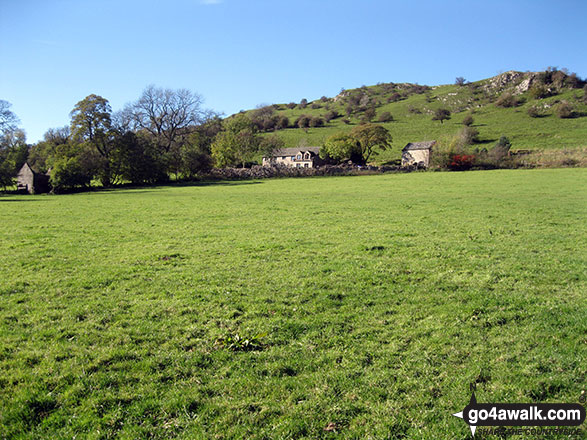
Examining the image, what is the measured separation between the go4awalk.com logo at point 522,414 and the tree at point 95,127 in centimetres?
6167

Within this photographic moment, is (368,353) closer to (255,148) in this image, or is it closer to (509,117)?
(255,148)

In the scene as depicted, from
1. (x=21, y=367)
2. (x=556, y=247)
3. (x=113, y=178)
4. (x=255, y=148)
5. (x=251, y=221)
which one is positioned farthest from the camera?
(x=255, y=148)

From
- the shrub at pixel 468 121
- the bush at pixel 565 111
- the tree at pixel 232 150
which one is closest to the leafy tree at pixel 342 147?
the tree at pixel 232 150

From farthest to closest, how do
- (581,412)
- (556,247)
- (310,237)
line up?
1. (310,237)
2. (556,247)
3. (581,412)

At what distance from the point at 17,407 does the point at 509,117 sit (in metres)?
131

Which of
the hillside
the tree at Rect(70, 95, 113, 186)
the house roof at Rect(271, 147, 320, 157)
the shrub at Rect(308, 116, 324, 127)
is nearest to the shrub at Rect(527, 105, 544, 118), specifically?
the hillside

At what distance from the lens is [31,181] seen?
5091cm

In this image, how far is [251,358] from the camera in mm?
5375

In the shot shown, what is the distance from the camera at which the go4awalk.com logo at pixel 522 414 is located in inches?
161

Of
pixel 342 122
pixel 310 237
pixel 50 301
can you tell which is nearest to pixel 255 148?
pixel 342 122

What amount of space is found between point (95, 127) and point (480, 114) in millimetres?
116395

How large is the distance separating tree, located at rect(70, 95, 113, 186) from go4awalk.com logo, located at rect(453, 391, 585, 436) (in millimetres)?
61666

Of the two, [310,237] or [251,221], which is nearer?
[310,237]

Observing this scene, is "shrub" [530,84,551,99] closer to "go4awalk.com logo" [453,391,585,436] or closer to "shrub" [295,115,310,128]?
"shrub" [295,115,310,128]
